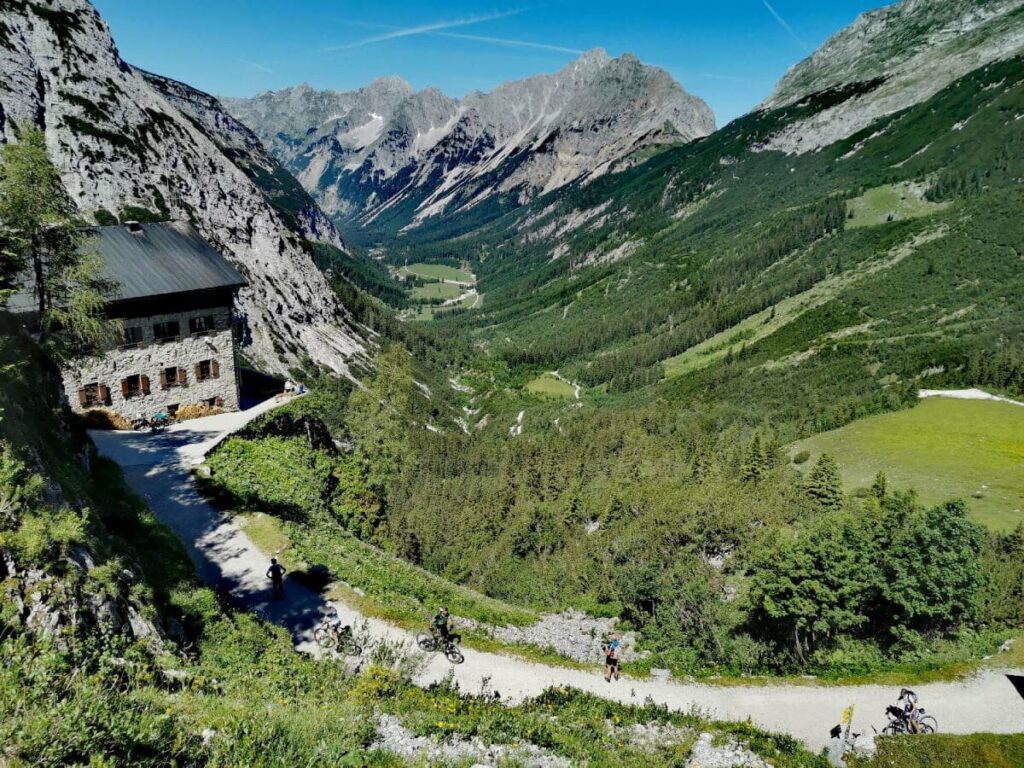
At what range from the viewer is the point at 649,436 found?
465 feet

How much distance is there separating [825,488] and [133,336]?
6851 cm

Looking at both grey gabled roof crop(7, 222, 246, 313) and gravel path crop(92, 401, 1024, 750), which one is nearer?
gravel path crop(92, 401, 1024, 750)

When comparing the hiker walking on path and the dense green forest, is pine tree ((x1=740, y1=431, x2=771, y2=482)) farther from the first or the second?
the hiker walking on path

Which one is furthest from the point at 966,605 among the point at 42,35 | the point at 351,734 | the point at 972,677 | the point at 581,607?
the point at 42,35

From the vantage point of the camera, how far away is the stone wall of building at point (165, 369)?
46.4m

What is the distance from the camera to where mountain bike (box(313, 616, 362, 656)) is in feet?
84.8

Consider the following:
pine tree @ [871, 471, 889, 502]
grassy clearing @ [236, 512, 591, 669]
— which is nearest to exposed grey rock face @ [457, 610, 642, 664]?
grassy clearing @ [236, 512, 591, 669]

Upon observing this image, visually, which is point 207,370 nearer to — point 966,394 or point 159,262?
point 159,262

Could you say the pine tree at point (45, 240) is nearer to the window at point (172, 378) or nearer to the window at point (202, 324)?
the window at point (172, 378)

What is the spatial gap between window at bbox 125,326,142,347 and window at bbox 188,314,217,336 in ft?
12.0

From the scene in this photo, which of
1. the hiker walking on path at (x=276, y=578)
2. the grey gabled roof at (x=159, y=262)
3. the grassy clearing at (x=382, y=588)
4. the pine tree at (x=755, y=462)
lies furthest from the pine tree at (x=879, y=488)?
the grey gabled roof at (x=159, y=262)

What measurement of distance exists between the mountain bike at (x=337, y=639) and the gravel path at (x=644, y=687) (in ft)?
2.26

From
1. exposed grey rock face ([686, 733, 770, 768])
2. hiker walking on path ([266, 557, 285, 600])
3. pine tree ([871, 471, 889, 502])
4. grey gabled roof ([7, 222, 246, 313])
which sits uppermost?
grey gabled roof ([7, 222, 246, 313])

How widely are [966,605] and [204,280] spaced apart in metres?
58.7
